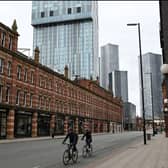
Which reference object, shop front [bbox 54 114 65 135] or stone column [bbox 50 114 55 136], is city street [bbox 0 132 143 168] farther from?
shop front [bbox 54 114 65 135]

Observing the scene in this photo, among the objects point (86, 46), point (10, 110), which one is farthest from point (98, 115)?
point (86, 46)

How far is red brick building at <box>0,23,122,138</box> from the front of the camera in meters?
39.7

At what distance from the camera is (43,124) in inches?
1970

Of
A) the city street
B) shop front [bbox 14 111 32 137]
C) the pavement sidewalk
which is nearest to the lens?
the pavement sidewalk

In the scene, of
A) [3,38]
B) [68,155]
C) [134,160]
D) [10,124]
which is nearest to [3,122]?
[10,124]

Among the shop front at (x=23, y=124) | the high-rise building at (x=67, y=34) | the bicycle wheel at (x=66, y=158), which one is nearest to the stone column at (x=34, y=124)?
the shop front at (x=23, y=124)

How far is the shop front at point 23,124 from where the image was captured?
137 ft

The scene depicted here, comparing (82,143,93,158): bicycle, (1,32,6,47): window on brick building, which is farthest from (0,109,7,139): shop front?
(82,143,93,158): bicycle

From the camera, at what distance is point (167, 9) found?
42.2 ft

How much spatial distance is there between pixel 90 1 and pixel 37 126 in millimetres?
115432

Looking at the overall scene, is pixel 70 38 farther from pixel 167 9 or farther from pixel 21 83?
pixel 167 9

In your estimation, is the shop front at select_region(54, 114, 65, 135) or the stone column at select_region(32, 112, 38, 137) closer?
the stone column at select_region(32, 112, 38, 137)

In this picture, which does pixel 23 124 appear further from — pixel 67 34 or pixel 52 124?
pixel 67 34

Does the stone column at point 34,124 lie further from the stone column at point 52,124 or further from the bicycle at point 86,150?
the bicycle at point 86,150
